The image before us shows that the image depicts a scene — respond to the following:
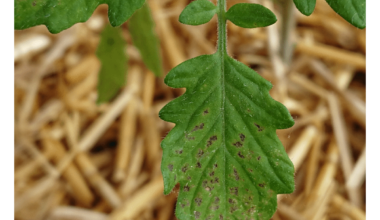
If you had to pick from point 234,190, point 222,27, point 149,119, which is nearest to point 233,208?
point 234,190

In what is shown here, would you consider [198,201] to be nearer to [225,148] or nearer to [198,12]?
[225,148]

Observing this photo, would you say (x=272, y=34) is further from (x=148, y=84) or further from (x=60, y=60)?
(x=60, y=60)

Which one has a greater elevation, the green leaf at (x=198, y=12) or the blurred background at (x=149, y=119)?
the green leaf at (x=198, y=12)

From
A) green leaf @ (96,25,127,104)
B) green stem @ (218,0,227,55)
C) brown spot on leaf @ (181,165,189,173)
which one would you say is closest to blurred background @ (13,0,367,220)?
green leaf @ (96,25,127,104)

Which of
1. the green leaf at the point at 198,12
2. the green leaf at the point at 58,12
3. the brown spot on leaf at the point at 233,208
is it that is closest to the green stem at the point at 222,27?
the green leaf at the point at 198,12

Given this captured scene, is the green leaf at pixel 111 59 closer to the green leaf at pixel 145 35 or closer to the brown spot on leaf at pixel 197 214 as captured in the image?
the green leaf at pixel 145 35

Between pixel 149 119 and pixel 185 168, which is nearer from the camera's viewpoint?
pixel 185 168
